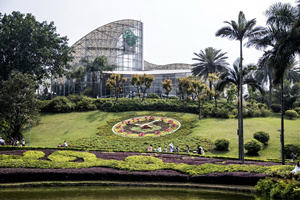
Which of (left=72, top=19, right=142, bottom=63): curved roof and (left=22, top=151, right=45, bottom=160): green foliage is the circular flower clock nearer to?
(left=22, top=151, right=45, bottom=160): green foliage

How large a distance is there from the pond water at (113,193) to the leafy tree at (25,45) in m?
30.0

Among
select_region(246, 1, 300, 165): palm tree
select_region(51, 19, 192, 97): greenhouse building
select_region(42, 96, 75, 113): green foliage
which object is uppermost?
select_region(51, 19, 192, 97): greenhouse building

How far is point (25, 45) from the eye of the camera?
43.5m

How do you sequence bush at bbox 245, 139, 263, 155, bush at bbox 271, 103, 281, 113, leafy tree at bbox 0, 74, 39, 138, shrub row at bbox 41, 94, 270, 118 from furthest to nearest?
bush at bbox 271, 103, 281, 113, shrub row at bbox 41, 94, 270, 118, leafy tree at bbox 0, 74, 39, 138, bush at bbox 245, 139, 263, 155

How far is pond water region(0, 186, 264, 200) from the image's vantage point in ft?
48.1

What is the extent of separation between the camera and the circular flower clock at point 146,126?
137ft

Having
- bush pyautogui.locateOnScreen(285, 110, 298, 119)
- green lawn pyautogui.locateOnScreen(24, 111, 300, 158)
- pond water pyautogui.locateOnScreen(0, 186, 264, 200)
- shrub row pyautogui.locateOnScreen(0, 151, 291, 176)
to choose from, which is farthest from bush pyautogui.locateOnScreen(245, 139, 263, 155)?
pond water pyautogui.locateOnScreen(0, 186, 264, 200)

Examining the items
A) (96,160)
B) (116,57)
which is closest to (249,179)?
(96,160)

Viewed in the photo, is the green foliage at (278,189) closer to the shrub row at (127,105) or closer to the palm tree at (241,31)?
the palm tree at (241,31)

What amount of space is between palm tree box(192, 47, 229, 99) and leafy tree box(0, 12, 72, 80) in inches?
1046

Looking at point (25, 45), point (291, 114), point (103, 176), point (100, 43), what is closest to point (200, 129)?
point (291, 114)

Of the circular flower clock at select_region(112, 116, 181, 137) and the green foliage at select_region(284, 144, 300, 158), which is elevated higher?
the circular flower clock at select_region(112, 116, 181, 137)

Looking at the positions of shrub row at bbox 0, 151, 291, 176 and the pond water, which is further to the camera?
shrub row at bbox 0, 151, 291, 176

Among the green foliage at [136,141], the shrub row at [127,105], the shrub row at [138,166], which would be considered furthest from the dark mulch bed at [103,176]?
the shrub row at [127,105]
